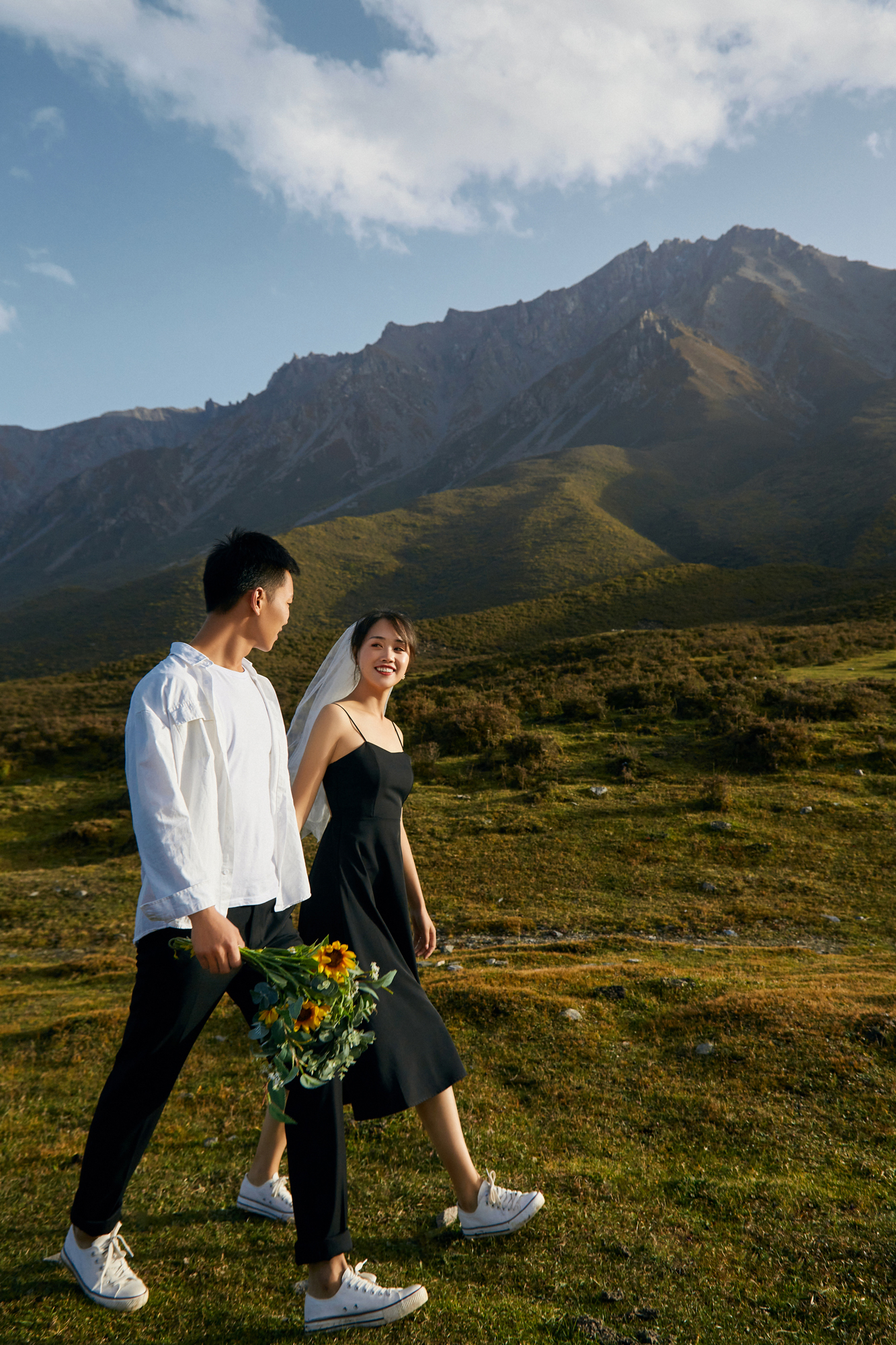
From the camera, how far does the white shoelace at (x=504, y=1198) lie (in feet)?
11.0

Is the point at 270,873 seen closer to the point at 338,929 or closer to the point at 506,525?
the point at 338,929

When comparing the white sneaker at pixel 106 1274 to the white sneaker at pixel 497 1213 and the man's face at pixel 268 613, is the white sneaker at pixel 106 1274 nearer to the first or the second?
the white sneaker at pixel 497 1213

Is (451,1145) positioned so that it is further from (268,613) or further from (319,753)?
(268,613)

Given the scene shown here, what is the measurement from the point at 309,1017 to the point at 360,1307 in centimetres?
123

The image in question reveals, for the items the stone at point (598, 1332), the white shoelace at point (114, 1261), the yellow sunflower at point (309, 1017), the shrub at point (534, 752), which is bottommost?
the shrub at point (534, 752)

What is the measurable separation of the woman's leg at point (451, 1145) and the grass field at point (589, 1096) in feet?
0.81

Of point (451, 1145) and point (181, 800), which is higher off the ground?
point (181, 800)

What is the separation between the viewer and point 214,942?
256 centimetres

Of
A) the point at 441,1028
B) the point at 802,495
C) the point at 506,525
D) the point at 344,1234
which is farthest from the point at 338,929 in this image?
the point at 802,495

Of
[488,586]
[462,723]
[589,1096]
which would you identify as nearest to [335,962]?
[589,1096]

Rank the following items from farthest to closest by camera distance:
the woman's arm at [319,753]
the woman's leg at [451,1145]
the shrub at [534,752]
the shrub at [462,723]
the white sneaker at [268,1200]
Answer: the shrub at [462,723] < the shrub at [534,752] < the white sneaker at [268,1200] < the woman's arm at [319,753] < the woman's leg at [451,1145]

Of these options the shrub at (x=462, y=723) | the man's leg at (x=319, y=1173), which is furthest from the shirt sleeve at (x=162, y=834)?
the shrub at (x=462, y=723)

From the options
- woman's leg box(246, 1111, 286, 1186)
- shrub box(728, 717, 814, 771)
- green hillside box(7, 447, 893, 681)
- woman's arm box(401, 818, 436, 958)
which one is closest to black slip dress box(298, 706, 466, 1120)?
woman's arm box(401, 818, 436, 958)

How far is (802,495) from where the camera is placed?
4870 inches
